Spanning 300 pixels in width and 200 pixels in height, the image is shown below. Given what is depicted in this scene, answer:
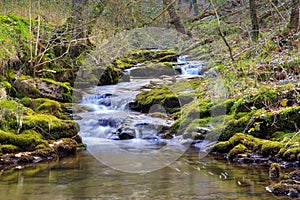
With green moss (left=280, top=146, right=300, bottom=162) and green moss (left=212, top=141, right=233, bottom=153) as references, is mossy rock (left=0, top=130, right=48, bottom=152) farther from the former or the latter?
green moss (left=280, top=146, right=300, bottom=162)

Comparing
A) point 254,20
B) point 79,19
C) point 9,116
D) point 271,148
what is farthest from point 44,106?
point 254,20

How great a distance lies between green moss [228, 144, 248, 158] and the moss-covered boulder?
5.60m

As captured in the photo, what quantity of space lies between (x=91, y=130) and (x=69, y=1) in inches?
206

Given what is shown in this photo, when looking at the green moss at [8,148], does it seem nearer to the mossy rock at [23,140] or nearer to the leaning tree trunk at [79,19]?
the mossy rock at [23,140]

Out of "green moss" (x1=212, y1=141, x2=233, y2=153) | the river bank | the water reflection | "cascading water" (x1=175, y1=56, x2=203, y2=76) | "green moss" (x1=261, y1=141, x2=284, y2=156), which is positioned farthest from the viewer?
A: "cascading water" (x1=175, y1=56, x2=203, y2=76)

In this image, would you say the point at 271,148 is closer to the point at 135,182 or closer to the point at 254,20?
the point at 135,182

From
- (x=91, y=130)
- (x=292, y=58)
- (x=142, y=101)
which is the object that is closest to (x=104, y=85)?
(x=142, y=101)

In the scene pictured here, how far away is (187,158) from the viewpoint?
21.0 feet

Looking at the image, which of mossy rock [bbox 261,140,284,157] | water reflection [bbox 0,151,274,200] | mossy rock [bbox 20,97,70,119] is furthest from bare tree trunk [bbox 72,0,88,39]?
mossy rock [bbox 261,140,284,157]

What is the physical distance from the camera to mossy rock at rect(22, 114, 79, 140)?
677 centimetres

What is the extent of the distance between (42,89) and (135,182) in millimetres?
6023

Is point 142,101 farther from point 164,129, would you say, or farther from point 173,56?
point 173,56

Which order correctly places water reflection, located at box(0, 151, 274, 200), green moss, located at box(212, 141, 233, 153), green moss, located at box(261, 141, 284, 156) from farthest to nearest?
green moss, located at box(212, 141, 233, 153), green moss, located at box(261, 141, 284, 156), water reflection, located at box(0, 151, 274, 200)

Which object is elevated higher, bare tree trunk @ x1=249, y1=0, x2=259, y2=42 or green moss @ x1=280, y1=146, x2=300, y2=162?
bare tree trunk @ x1=249, y1=0, x2=259, y2=42
